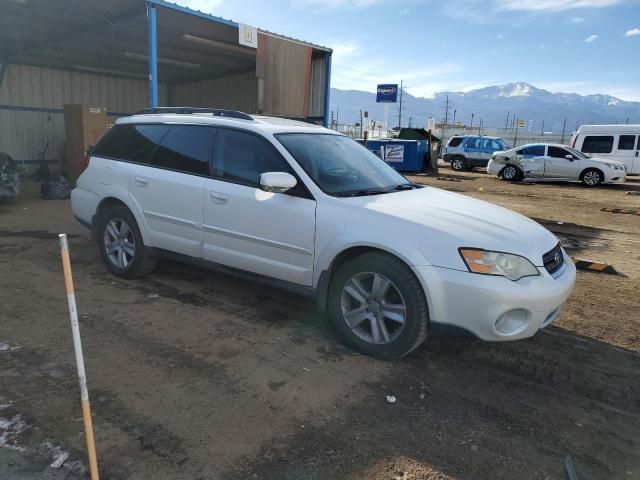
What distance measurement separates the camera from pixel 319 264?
3789 mm

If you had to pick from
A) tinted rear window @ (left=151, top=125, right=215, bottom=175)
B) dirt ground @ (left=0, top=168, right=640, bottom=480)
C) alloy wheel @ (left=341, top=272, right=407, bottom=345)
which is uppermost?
tinted rear window @ (left=151, top=125, right=215, bottom=175)

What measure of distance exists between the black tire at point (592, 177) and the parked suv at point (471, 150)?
664cm

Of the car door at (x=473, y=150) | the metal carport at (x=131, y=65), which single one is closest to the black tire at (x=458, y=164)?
the car door at (x=473, y=150)

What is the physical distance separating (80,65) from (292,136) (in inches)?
576

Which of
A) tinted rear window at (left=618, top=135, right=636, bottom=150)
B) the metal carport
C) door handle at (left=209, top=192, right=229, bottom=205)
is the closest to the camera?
door handle at (left=209, top=192, right=229, bottom=205)

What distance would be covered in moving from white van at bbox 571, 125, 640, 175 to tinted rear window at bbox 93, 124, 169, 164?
1889 centimetres

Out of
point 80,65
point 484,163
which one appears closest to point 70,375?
point 80,65

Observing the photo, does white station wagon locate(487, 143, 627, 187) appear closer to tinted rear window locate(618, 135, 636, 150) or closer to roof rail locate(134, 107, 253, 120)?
tinted rear window locate(618, 135, 636, 150)

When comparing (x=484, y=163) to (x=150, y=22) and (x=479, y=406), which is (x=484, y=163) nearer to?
(x=150, y=22)

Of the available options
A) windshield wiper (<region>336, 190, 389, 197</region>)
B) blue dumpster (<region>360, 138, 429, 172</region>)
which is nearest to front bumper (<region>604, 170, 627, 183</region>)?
blue dumpster (<region>360, 138, 429, 172</region>)

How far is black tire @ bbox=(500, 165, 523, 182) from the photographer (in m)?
19.1

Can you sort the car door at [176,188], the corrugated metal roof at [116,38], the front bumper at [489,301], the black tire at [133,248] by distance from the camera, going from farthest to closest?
the corrugated metal roof at [116,38] < the black tire at [133,248] < the car door at [176,188] < the front bumper at [489,301]

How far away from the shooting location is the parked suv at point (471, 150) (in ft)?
79.6

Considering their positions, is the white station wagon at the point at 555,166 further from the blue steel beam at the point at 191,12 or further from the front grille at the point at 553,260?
the front grille at the point at 553,260
